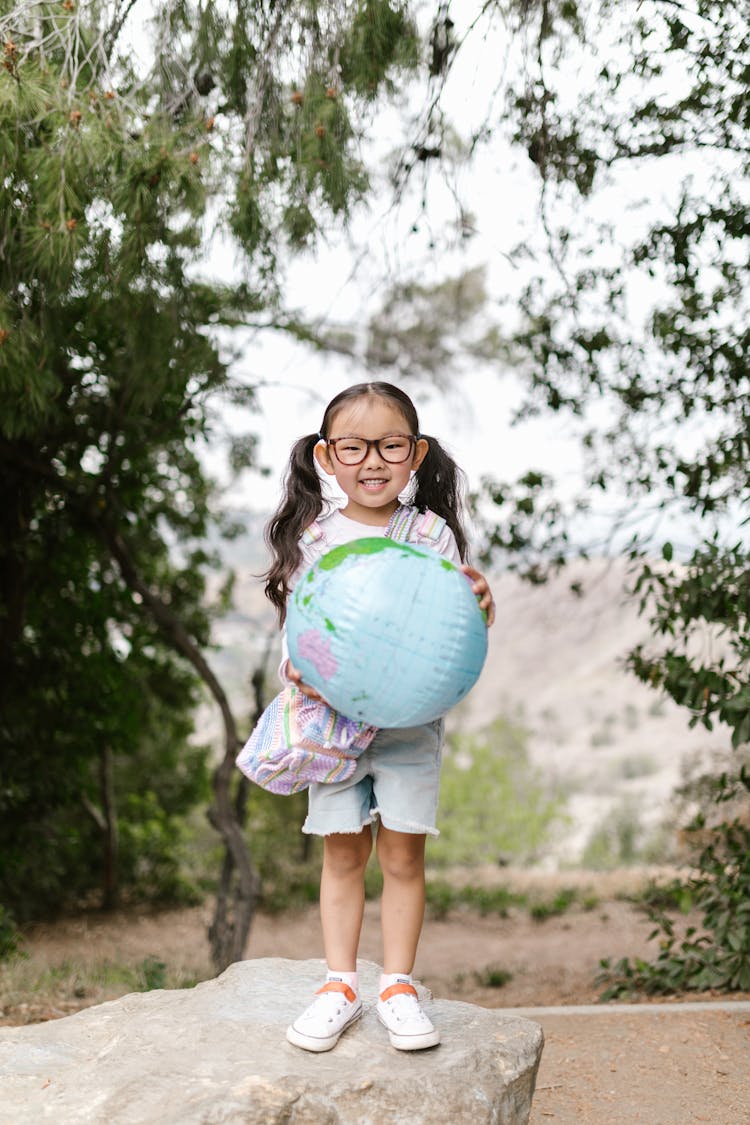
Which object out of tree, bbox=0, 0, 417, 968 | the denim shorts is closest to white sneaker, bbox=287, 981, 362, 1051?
the denim shorts

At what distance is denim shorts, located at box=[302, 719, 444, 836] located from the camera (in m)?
2.63

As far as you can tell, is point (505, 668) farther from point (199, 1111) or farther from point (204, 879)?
point (199, 1111)

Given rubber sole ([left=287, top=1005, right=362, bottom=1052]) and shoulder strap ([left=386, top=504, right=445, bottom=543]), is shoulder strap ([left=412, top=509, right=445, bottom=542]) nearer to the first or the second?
shoulder strap ([left=386, top=504, right=445, bottom=543])

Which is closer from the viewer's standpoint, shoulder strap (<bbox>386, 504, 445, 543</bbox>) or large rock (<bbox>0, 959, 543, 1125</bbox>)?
large rock (<bbox>0, 959, 543, 1125</bbox>)

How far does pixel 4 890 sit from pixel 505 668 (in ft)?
125

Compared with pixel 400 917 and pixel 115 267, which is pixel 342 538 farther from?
pixel 115 267

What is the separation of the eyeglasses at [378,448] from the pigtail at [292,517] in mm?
180

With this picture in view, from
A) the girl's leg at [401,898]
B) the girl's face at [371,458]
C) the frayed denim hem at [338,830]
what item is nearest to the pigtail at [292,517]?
the girl's face at [371,458]

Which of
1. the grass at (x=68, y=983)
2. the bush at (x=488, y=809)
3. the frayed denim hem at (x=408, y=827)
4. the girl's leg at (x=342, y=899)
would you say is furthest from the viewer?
the bush at (x=488, y=809)

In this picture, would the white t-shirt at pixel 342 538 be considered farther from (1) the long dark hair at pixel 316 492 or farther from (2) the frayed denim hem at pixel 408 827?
(2) the frayed denim hem at pixel 408 827

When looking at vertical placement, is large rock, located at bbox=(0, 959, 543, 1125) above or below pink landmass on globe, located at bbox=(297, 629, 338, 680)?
below

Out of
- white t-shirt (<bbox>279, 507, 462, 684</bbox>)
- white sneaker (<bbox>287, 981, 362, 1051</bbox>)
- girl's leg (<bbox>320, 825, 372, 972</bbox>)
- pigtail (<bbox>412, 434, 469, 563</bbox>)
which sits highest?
pigtail (<bbox>412, 434, 469, 563</bbox>)

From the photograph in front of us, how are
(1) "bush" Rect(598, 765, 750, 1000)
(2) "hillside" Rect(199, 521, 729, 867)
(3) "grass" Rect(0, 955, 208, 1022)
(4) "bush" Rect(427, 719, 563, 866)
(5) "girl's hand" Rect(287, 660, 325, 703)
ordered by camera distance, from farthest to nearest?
1. (2) "hillside" Rect(199, 521, 729, 867)
2. (4) "bush" Rect(427, 719, 563, 866)
3. (1) "bush" Rect(598, 765, 750, 1000)
4. (3) "grass" Rect(0, 955, 208, 1022)
5. (5) "girl's hand" Rect(287, 660, 325, 703)

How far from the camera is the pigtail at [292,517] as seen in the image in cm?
277
